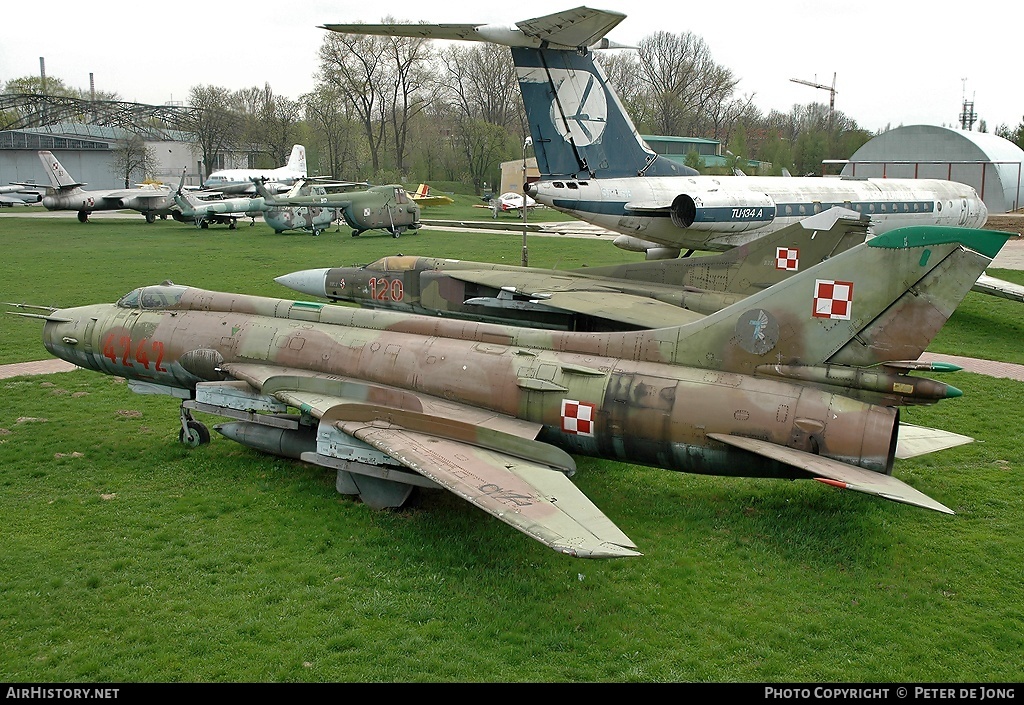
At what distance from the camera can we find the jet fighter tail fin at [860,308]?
405 inches

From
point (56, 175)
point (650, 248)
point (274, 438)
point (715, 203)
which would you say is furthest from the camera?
point (56, 175)

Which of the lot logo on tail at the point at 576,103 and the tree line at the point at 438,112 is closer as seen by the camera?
the lot logo on tail at the point at 576,103

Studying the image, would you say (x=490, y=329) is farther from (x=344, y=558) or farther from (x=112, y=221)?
(x=112, y=221)

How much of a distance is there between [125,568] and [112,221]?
6015 cm

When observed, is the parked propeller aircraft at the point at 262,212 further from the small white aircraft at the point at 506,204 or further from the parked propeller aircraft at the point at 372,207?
the small white aircraft at the point at 506,204

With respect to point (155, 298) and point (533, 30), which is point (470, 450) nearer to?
point (155, 298)

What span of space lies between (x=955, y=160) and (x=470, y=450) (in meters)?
57.4

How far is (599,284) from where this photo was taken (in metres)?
19.4

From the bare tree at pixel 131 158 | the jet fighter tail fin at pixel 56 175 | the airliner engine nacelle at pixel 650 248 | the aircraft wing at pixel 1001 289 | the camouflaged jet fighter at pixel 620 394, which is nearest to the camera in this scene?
the camouflaged jet fighter at pixel 620 394

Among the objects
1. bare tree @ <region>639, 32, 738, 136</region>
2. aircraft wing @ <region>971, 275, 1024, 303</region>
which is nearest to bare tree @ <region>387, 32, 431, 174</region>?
bare tree @ <region>639, 32, 738, 136</region>

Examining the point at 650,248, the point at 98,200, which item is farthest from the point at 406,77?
the point at 650,248

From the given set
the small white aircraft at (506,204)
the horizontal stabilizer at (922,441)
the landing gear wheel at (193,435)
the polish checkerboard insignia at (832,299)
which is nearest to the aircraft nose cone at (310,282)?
the landing gear wheel at (193,435)

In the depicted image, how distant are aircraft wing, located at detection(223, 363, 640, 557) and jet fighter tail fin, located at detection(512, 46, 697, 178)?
46.1 ft

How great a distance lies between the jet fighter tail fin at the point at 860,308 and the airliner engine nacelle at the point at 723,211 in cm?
1349
